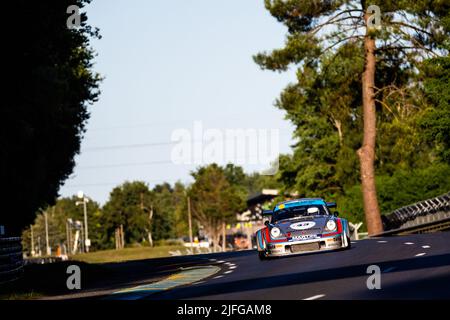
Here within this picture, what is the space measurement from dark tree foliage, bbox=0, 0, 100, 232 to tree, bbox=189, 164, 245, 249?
60.4 metres

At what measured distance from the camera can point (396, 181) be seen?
62.5m

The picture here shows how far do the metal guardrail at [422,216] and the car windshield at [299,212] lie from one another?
21266 mm

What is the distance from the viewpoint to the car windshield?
25.8 metres

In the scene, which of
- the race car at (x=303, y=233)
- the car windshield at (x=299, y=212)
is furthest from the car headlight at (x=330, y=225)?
Answer: the car windshield at (x=299, y=212)

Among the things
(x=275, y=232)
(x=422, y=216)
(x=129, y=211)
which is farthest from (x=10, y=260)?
(x=129, y=211)

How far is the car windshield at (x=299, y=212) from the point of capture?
25844 millimetres

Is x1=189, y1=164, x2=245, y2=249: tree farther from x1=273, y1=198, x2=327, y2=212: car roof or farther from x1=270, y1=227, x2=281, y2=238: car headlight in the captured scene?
x1=270, y1=227, x2=281, y2=238: car headlight

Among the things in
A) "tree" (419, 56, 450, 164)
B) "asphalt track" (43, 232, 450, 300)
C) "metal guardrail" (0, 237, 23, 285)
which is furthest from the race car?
"tree" (419, 56, 450, 164)

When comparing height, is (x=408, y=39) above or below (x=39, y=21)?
above

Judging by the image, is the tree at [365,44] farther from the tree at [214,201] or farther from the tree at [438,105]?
the tree at [214,201]
